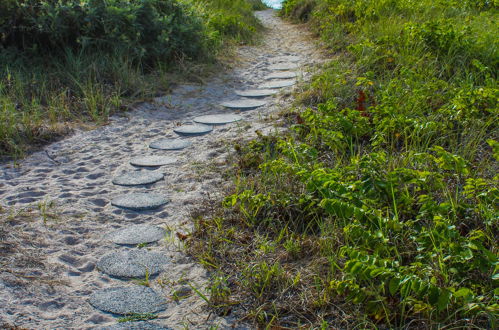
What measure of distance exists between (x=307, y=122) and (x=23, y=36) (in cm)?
407

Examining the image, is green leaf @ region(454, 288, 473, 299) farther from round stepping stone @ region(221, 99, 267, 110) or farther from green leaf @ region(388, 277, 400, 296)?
round stepping stone @ region(221, 99, 267, 110)

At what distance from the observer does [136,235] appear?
3.11m

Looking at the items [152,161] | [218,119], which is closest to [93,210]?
[152,161]

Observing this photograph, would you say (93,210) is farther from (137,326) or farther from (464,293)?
(464,293)

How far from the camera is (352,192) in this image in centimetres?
271

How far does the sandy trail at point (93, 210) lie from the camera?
2.44m

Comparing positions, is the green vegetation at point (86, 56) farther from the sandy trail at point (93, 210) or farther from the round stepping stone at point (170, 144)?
the round stepping stone at point (170, 144)

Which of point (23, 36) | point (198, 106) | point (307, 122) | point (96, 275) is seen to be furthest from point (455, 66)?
point (23, 36)

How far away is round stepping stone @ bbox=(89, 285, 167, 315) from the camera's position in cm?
Answer: 244

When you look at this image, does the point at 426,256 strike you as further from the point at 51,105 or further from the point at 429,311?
the point at 51,105

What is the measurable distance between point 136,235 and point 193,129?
6.58ft

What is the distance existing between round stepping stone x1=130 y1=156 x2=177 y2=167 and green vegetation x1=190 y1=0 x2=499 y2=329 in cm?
59

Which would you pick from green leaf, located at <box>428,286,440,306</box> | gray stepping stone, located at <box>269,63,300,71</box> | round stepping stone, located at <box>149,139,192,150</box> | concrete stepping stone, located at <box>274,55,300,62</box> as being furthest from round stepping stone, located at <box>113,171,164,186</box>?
concrete stepping stone, located at <box>274,55,300,62</box>

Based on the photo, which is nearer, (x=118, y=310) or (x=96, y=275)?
(x=118, y=310)
